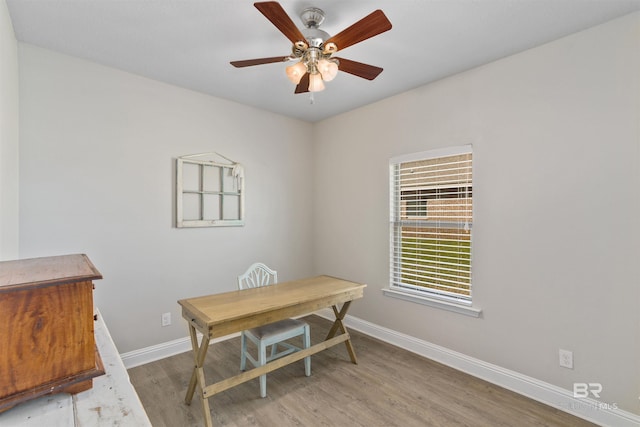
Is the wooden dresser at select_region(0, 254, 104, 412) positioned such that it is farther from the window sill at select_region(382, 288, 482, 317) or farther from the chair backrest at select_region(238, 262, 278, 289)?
the window sill at select_region(382, 288, 482, 317)

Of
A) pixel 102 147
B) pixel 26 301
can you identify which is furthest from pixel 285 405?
pixel 102 147

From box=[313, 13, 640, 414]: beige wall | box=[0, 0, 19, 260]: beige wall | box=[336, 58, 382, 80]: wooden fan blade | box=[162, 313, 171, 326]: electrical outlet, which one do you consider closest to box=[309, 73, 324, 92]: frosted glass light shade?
box=[336, 58, 382, 80]: wooden fan blade

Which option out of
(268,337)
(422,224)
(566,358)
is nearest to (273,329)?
(268,337)

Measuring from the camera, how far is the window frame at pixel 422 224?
2.67 m

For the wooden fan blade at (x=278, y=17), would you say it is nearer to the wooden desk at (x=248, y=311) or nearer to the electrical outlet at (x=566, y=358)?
the wooden desk at (x=248, y=311)

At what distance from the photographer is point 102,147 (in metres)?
2.54

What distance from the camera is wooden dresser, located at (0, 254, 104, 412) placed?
769mm

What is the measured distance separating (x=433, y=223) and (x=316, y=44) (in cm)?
193

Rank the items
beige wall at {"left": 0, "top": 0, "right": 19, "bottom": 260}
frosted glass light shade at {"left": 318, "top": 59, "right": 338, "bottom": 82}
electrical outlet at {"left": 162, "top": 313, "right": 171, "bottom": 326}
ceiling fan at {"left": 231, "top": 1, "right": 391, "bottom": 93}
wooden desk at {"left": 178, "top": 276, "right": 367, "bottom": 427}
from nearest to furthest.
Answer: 1. ceiling fan at {"left": 231, "top": 1, "right": 391, "bottom": 93}
2. beige wall at {"left": 0, "top": 0, "right": 19, "bottom": 260}
3. frosted glass light shade at {"left": 318, "top": 59, "right": 338, "bottom": 82}
4. wooden desk at {"left": 178, "top": 276, "right": 367, "bottom": 427}
5. electrical outlet at {"left": 162, "top": 313, "right": 171, "bottom": 326}

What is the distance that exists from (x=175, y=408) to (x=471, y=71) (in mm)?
3558

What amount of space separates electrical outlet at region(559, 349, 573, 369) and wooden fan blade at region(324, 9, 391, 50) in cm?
246

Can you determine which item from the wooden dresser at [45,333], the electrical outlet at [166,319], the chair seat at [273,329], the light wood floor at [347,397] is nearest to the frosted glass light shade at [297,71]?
the wooden dresser at [45,333]

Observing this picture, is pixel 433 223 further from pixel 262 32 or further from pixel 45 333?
pixel 45 333

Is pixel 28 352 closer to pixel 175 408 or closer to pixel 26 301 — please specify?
pixel 26 301
